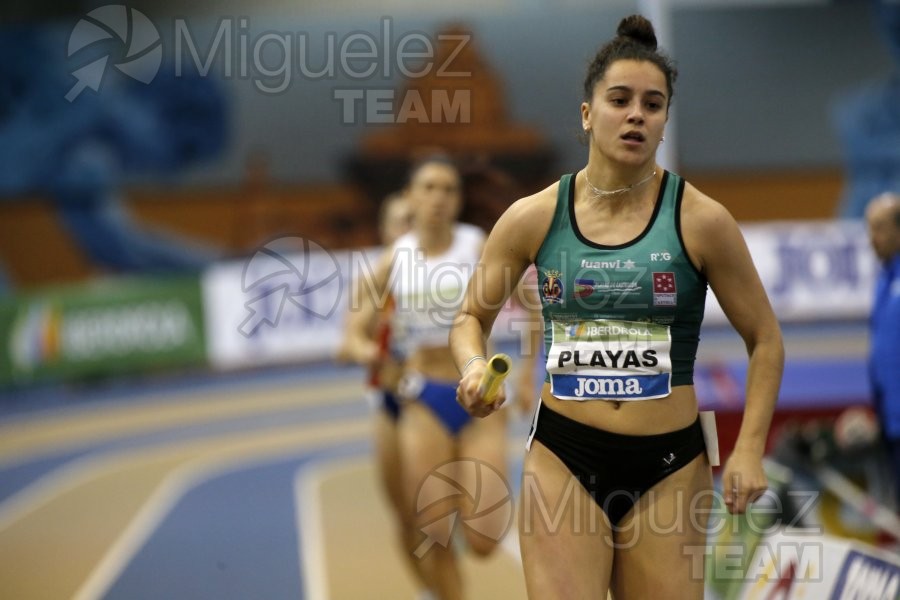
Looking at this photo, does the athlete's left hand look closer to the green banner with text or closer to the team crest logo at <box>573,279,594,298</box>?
the team crest logo at <box>573,279,594,298</box>

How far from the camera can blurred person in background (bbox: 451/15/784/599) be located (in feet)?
11.9

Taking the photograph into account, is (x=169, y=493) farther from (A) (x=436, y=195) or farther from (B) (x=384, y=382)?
(A) (x=436, y=195)

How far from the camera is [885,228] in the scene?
24.6ft

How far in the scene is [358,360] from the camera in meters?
7.12

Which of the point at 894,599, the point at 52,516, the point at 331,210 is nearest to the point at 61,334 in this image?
the point at 331,210

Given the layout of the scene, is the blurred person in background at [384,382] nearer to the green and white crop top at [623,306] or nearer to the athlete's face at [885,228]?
the athlete's face at [885,228]

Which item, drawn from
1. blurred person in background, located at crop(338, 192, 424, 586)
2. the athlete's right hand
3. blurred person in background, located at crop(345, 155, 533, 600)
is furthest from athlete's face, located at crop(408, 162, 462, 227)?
the athlete's right hand

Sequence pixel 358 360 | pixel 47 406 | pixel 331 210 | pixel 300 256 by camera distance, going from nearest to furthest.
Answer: pixel 358 360
pixel 47 406
pixel 300 256
pixel 331 210

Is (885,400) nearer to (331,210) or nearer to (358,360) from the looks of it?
(358,360)

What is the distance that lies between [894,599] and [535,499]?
2.17 metres

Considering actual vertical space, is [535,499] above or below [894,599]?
above

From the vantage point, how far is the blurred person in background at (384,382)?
6961 millimetres

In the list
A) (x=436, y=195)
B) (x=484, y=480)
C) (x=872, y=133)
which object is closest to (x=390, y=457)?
(x=484, y=480)

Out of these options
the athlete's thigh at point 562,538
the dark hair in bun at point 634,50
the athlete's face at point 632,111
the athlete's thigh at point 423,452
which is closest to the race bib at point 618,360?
the athlete's thigh at point 562,538
